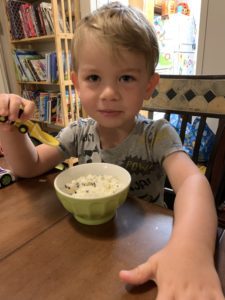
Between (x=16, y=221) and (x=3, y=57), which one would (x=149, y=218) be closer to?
(x=16, y=221)

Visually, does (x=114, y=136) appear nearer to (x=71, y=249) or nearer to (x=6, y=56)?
(x=71, y=249)

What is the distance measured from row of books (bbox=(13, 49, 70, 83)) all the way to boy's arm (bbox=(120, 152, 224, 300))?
2.09m

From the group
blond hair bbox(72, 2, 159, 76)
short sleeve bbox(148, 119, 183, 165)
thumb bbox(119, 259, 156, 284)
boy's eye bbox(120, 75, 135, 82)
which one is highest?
blond hair bbox(72, 2, 159, 76)

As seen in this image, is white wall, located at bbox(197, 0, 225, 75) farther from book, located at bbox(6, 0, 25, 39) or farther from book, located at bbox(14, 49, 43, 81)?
book, located at bbox(6, 0, 25, 39)

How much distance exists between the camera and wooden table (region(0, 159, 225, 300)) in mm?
357

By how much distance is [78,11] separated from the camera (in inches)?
86.9

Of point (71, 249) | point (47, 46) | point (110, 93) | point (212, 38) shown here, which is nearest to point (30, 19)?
point (47, 46)

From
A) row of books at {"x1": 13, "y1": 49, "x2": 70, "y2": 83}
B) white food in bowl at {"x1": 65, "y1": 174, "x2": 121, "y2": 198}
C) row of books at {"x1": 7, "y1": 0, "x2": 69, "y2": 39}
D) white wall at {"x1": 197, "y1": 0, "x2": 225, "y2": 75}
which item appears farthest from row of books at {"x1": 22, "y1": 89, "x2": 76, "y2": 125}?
white food in bowl at {"x1": 65, "y1": 174, "x2": 121, "y2": 198}

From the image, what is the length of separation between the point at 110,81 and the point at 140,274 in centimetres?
46

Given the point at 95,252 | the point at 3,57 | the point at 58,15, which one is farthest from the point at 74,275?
the point at 3,57

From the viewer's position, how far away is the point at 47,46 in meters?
2.67

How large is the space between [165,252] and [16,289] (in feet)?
0.73

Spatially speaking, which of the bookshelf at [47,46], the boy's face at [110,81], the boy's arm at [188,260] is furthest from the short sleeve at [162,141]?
the bookshelf at [47,46]

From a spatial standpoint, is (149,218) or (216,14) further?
(216,14)
